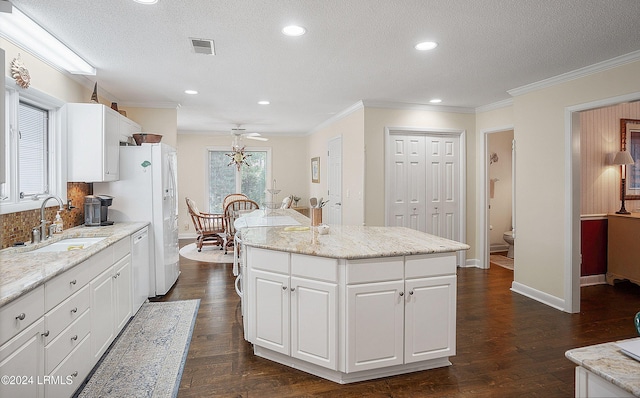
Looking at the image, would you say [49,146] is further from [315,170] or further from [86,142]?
[315,170]

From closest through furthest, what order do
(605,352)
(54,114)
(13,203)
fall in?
(605,352) → (13,203) → (54,114)

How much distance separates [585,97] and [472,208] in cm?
239

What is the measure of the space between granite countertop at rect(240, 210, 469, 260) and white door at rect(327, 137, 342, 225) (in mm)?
2778

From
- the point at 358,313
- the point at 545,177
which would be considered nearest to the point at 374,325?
the point at 358,313

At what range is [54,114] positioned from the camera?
132 inches

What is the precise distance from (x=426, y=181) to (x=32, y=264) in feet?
15.8

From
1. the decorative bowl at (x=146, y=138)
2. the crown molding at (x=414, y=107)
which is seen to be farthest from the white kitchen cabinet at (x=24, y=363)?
the crown molding at (x=414, y=107)

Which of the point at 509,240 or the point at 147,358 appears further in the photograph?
the point at 509,240

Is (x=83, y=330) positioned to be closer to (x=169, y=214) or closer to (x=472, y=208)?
(x=169, y=214)

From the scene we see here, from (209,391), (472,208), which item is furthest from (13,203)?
(472,208)

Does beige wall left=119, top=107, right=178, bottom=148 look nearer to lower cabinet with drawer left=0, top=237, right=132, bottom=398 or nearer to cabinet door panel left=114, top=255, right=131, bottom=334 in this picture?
cabinet door panel left=114, top=255, right=131, bottom=334

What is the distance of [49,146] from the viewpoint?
132 inches

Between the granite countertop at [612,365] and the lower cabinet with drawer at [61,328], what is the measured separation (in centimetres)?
220

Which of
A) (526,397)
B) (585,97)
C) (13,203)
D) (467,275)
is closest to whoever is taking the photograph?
(526,397)
